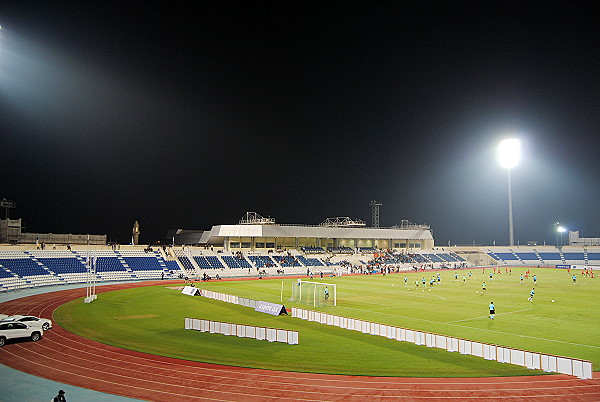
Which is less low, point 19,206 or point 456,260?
point 19,206

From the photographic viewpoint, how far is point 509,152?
10294 cm

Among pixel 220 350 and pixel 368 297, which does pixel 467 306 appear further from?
pixel 220 350

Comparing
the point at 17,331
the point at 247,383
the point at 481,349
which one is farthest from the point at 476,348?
the point at 17,331

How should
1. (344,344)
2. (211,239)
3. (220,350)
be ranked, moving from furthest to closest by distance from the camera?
(211,239)
(344,344)
(220,350)

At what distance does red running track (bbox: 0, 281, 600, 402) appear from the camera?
1411 centimetres

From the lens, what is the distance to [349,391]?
14539 mm

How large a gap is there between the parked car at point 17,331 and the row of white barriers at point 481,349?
15.8 metres

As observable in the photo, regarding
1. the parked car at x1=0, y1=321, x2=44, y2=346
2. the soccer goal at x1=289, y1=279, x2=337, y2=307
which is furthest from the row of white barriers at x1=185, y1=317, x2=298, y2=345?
the soccer goal at x1=289, y1=279, x2=337, y2=307

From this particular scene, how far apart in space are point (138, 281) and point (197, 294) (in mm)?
19804

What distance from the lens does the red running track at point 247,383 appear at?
14109 millimetres

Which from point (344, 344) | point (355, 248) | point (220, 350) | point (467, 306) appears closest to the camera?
point (220, 350)

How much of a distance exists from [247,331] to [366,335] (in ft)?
21.4

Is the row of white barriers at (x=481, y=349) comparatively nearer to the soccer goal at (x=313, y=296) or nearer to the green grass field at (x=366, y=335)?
the green grass field at (x=366, y=335)

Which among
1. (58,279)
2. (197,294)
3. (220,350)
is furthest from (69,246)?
(220,350)
